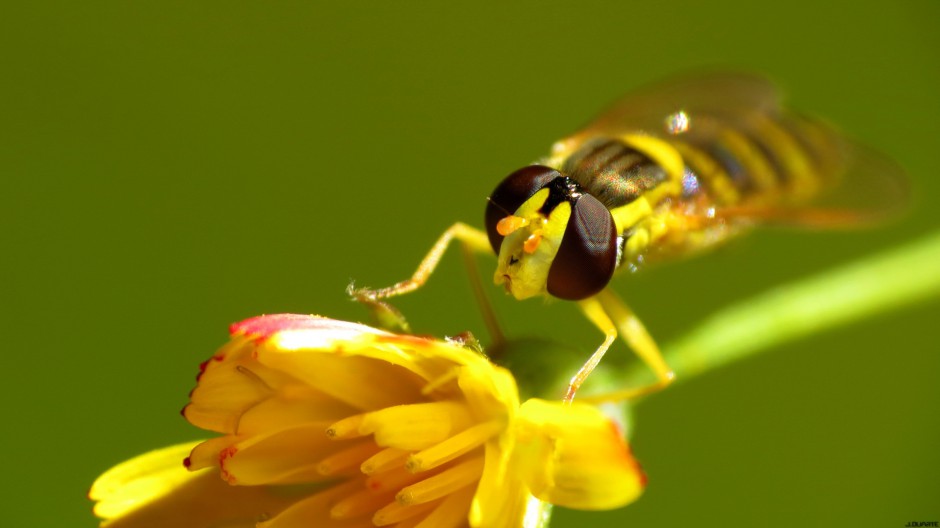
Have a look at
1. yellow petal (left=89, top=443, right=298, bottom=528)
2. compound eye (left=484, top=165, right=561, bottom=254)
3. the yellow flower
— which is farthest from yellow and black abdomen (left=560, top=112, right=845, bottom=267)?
yellow petal (left=89, top=443, right=298, bottom=528)

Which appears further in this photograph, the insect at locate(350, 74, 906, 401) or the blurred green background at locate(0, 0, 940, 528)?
the blurred green background at locate(0, 0, 940, 528)

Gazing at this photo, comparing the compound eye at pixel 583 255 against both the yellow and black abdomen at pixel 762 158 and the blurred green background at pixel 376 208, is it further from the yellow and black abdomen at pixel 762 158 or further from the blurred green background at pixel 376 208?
the blurred green background at pixel 376 208

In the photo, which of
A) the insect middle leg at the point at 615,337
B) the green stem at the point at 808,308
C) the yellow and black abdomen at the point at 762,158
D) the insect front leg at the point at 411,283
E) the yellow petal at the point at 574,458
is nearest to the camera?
the yellow petal at the point at 574,458

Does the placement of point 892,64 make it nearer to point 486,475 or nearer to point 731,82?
point 731,82

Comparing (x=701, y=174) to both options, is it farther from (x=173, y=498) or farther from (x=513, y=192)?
(x=173, y=498)

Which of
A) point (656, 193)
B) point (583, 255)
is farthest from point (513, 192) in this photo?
point (656, 193)

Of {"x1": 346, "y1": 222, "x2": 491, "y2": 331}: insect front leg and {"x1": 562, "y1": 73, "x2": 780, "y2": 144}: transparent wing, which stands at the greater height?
{"x1": 562, "y1": 73, "x2": 780, "y2": 144}: transparent wing

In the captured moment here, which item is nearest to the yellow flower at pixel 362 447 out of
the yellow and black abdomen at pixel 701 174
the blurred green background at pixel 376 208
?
the yellow and black abdomen at pixel 701 174

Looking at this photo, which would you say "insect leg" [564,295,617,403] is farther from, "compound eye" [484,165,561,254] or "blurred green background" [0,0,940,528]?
"blurred green background" [0,0,940,528]
